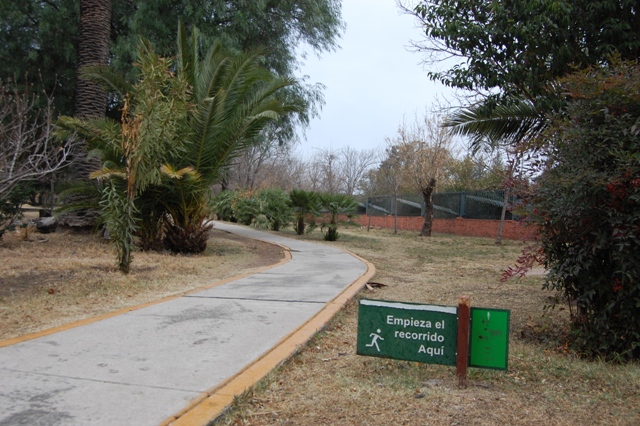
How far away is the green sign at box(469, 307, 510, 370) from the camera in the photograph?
3.86 m

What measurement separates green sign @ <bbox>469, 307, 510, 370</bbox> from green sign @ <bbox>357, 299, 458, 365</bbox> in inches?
5.4

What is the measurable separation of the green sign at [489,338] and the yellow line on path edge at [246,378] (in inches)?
58.2

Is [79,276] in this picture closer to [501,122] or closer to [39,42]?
[501,122]

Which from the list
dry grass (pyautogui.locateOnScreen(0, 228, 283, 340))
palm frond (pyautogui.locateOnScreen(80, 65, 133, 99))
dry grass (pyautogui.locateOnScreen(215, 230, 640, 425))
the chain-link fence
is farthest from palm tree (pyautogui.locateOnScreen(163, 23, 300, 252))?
the chain-link fence

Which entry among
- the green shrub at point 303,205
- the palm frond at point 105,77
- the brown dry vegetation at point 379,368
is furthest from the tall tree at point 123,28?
the brown dry vegetation at point 379,368

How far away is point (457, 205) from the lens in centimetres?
2700

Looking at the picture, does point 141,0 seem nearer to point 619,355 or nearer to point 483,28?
point 483,28

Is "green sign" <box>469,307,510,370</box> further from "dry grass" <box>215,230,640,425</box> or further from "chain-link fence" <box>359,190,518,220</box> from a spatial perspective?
"chain-link fence" <box>359,190,518,220</box>

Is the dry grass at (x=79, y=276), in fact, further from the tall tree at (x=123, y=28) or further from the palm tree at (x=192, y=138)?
the tall tree at (x=123, y=28)

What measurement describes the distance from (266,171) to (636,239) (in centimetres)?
4347

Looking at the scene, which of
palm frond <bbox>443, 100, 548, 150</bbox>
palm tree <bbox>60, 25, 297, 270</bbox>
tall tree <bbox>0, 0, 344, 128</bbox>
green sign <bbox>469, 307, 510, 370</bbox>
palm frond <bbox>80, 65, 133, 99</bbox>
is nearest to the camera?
green sign <bbox>469, 307, 510, 370</bbox>

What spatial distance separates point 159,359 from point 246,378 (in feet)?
2.61

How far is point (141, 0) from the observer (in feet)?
49.9

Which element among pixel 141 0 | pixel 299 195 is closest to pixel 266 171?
pixel 299 195
